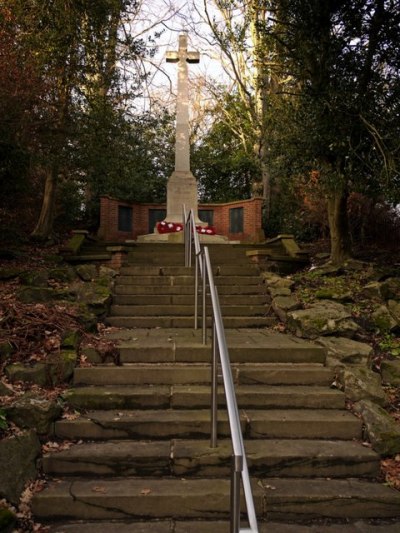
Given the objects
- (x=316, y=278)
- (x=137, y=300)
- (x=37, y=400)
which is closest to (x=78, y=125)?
(x=137, y=300)

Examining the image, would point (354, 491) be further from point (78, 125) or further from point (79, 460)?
point (78, 125)

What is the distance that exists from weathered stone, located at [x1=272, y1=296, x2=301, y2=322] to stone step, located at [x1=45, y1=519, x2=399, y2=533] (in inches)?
125

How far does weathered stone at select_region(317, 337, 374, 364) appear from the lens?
176 inches

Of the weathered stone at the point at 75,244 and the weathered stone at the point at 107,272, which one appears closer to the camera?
the weathered stone at the point at 107,272

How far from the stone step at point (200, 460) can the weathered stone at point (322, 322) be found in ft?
5.81

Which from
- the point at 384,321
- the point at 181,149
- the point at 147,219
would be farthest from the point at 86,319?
the point at 147,219

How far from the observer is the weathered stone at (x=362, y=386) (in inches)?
156

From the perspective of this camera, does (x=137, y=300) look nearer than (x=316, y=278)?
Yes

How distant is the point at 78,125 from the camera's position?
9.73 m

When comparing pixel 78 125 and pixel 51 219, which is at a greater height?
pixel 78 125

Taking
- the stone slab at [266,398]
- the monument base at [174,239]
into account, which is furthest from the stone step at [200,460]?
the monument base at [174,239]

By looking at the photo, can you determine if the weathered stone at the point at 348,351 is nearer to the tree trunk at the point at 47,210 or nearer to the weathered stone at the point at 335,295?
the weathered stone at the point at 335,295

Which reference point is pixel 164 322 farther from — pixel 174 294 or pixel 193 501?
pixel 193 501

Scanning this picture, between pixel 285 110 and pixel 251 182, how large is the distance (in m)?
13.3
